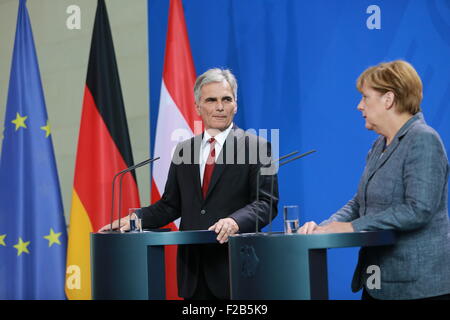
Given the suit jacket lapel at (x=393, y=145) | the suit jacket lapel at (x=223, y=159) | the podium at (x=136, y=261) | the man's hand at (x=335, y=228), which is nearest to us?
the man's hand at (x=335, y=228)

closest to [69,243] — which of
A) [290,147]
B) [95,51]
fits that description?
[95,51]

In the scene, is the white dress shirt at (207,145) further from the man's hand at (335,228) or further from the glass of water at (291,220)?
the man's hand at (335,228)

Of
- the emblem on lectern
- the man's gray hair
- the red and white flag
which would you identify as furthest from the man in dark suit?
the red and white flag

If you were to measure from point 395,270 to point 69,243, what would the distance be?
2.52 m

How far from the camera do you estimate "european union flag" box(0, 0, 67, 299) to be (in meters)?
4.06

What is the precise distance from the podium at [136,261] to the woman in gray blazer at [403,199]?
49 centimetres

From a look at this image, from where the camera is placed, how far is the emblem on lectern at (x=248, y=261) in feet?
6.10

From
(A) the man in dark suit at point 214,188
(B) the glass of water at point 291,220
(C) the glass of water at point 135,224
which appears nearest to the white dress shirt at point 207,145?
(A) the man in dark suit at point 214,188

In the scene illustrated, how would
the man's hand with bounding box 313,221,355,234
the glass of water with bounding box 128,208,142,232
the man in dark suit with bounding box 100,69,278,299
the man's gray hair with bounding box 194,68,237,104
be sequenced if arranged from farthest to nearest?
the man's gray hair with bounding box 194,68,237,104 → the man in dark suit with bounding box 100,69,278,299 → the glass of water with bounding box 128,208,142,232 → the man's hand with bounding box 313,221,355,234

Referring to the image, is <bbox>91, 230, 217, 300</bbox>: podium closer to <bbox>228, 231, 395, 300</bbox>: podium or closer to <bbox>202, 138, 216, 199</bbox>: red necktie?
<bbox>228, 231, 395, 300</bbox>: podium

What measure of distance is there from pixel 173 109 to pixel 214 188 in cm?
144

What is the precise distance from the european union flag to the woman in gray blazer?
2.60 meters

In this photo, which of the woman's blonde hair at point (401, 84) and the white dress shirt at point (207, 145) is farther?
the white dress shirt at point (207, 145)
